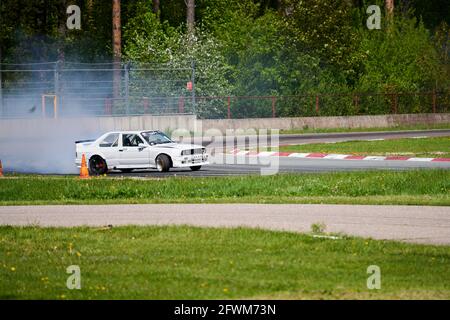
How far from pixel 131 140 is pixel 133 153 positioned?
49 cm

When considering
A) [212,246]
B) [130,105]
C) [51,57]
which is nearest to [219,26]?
[51,57]

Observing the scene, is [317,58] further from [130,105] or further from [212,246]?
[212,246]

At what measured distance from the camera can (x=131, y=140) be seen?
32781 millimetres

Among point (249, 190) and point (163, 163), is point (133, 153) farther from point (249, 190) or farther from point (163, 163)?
Result: point (249, 190)

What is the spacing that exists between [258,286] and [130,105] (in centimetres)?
3556

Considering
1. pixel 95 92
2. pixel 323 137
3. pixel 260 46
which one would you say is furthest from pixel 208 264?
pixel 260 46

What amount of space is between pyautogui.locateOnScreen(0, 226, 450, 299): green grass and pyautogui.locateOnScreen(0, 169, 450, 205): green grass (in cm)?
613

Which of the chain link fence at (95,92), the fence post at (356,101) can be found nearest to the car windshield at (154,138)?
the chain link fence at (95,92)

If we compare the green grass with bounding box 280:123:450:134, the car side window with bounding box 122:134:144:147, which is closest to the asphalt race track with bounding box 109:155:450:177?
the car side window with bounding box 122:134:144:147

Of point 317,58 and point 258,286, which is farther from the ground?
point 317,58

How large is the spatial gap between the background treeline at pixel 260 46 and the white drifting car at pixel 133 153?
71.5 ft

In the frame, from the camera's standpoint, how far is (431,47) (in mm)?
66688
